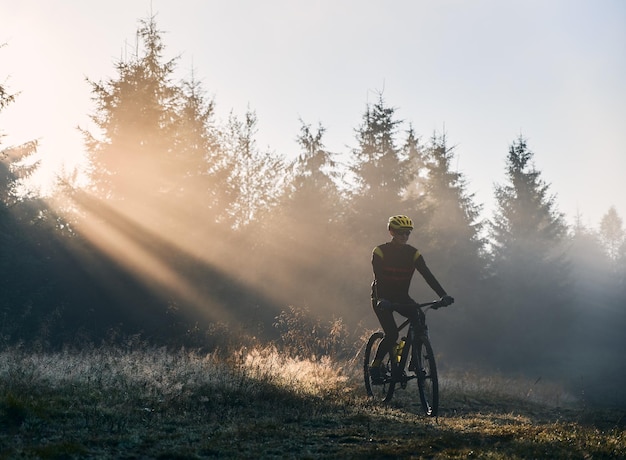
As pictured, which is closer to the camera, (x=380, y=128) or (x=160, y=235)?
(x=160, y=235)

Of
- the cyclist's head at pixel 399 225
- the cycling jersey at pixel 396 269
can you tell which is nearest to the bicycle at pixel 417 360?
the cycling jersey at pixel 396 269

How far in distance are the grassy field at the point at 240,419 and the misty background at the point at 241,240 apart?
8.24m

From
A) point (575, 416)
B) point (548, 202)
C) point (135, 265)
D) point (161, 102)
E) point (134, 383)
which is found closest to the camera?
point (134, 383)

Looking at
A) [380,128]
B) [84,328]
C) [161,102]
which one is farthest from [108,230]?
[380,128]

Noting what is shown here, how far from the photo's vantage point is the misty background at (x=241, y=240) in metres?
21.0

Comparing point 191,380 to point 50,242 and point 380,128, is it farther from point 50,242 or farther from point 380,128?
point 380,128

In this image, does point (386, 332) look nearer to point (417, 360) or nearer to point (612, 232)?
point (417, 360)

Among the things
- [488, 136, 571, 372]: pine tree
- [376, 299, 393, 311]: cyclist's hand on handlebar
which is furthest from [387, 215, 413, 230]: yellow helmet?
[488, 136, 571, 372]: pine tree

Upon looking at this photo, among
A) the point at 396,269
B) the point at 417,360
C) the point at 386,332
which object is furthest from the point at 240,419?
the point at 396,269

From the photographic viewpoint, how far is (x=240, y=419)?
286 inches

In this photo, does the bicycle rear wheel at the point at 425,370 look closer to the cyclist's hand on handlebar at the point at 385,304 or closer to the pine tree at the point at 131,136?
the cyclist's hand on handlebar at the point at 385,304

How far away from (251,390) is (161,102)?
1852cm

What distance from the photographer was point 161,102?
24.6 metres

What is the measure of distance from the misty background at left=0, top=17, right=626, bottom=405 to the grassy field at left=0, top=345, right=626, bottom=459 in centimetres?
824
